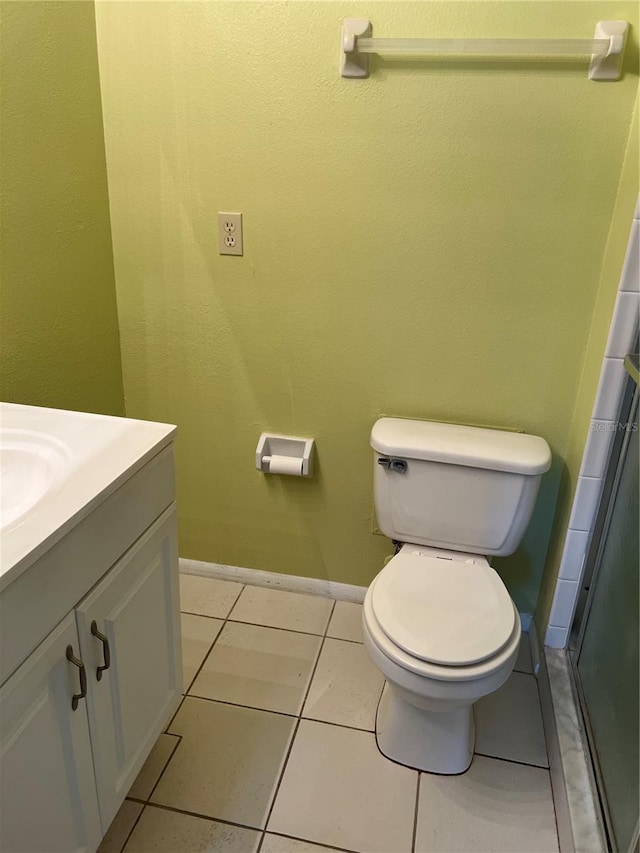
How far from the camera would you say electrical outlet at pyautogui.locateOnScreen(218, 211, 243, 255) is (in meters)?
1.76

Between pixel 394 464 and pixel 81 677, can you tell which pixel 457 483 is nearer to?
pixel 394 464

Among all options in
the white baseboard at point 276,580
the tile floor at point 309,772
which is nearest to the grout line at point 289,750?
the tile floor at point 309,772

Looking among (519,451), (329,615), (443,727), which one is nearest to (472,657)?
(443,727)

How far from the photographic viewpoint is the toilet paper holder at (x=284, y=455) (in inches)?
76.0

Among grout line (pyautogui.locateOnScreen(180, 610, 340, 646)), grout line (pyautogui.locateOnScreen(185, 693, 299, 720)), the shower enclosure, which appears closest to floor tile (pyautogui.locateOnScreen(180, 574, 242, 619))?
grout line (pyautogui.locateOnScreen(180, 610, 340, 646))

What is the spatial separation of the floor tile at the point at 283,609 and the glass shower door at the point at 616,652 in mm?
800

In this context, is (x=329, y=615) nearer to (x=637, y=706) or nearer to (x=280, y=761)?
(x=280, y=761)

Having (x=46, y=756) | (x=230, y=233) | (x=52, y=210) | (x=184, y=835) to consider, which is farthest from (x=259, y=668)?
(x=52, y=210)

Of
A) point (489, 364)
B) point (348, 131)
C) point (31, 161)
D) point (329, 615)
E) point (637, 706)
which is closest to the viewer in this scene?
point (637, 706)

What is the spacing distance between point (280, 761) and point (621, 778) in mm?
788

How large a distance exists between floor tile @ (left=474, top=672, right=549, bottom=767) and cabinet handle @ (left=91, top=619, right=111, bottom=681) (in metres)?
1.03

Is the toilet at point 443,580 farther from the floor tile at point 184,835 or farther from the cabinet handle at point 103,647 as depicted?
the cabinet handle at point 103,647

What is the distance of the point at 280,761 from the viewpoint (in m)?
1.56

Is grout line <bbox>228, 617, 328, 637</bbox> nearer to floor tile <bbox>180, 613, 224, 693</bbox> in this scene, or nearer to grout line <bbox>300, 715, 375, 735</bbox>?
floor tile <bbox>180, 613, 224, 693</bbox>
